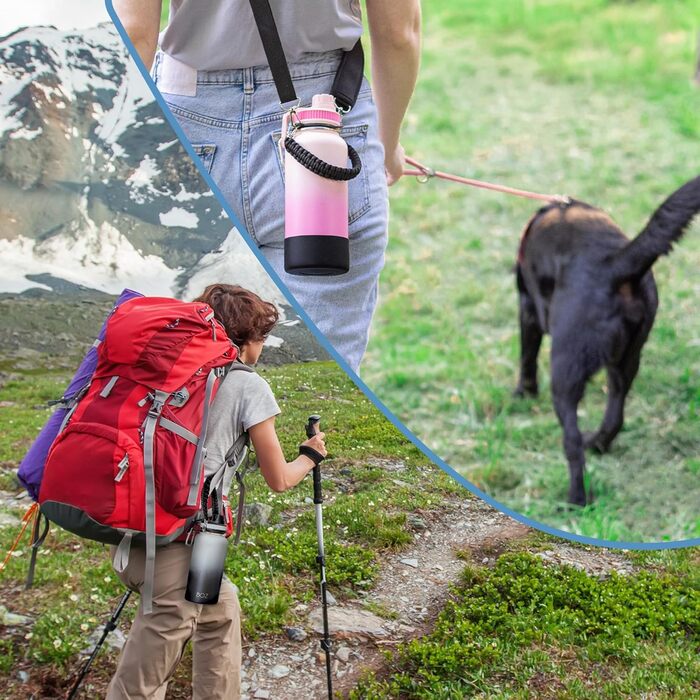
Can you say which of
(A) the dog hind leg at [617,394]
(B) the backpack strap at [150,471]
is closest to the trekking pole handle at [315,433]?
(B) the backpack strap at [150,471]

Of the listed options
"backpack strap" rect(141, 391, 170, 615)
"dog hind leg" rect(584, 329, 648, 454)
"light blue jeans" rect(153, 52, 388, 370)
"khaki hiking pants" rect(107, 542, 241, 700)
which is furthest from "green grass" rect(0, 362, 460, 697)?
"dog hind leg" rect(584, 329, 648, 454)

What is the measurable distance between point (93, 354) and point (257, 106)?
0.66 metres

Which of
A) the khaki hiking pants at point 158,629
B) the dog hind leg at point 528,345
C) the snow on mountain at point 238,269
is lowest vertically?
the dog hind leg at point 528,345

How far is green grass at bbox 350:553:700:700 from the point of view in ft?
7.34

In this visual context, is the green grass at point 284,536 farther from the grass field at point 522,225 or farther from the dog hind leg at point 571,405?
the dog hind leg at point 571,405

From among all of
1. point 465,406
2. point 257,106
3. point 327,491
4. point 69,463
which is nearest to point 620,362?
point 465,406

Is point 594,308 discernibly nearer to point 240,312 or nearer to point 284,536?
point 284,536

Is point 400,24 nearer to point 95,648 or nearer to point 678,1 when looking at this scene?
point 95,648

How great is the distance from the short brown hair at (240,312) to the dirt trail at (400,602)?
0.66 metres

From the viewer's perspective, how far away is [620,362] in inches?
158

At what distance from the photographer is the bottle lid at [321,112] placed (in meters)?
1.95

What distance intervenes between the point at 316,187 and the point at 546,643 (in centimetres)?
125

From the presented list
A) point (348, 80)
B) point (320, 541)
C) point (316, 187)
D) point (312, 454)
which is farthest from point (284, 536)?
point (348, 80)

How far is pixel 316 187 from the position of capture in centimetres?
195
